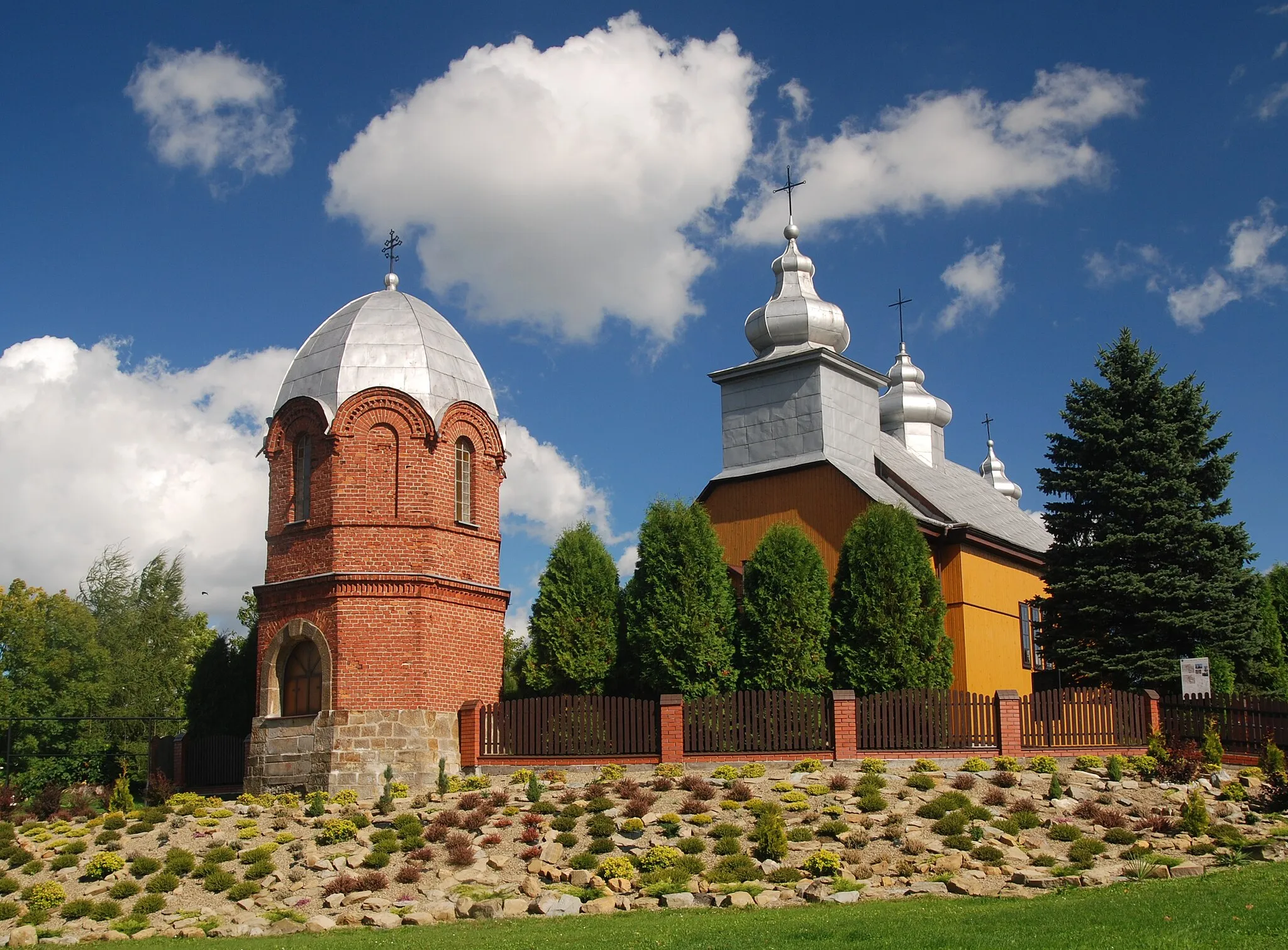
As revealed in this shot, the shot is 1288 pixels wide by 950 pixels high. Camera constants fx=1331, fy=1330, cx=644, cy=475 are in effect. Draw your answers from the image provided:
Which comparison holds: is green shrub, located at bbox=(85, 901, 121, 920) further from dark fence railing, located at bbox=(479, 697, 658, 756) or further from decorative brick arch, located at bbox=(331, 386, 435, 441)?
decorative brick arch, located at bbox=(331, 386, 435, 441)

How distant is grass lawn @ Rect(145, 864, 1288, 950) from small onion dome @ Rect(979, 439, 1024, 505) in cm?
3592

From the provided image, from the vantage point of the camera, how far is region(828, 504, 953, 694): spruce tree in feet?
77.7

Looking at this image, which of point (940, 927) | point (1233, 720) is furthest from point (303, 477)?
point (1233, 720)

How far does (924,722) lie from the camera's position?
21781 mm

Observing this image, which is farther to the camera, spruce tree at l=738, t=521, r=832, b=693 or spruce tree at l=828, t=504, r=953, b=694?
spruce tree at l=738, t=521, r=832, b=693

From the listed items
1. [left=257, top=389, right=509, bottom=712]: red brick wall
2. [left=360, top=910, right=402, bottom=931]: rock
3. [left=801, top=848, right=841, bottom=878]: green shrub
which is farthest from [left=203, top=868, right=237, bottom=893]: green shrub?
[left=801, top=848, right=841, bottom=878]: green shrub

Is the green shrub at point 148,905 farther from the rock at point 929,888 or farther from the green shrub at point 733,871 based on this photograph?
the rock at point 929,888

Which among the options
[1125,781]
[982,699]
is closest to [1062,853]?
[1125,781]

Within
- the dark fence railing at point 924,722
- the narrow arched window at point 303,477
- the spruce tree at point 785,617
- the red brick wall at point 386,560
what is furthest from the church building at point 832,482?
the narrow arched window at point 303,477

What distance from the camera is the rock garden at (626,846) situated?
51.9 feet

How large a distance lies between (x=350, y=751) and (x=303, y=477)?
5.17 meters

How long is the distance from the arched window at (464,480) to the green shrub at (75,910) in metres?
9.34

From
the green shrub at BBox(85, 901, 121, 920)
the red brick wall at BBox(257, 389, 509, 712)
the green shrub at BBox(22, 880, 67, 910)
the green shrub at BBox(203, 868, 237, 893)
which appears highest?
the red brick wall at BBox(257, 389, 509, 712)

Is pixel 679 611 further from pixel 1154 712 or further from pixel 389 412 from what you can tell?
pixel 1154 712
